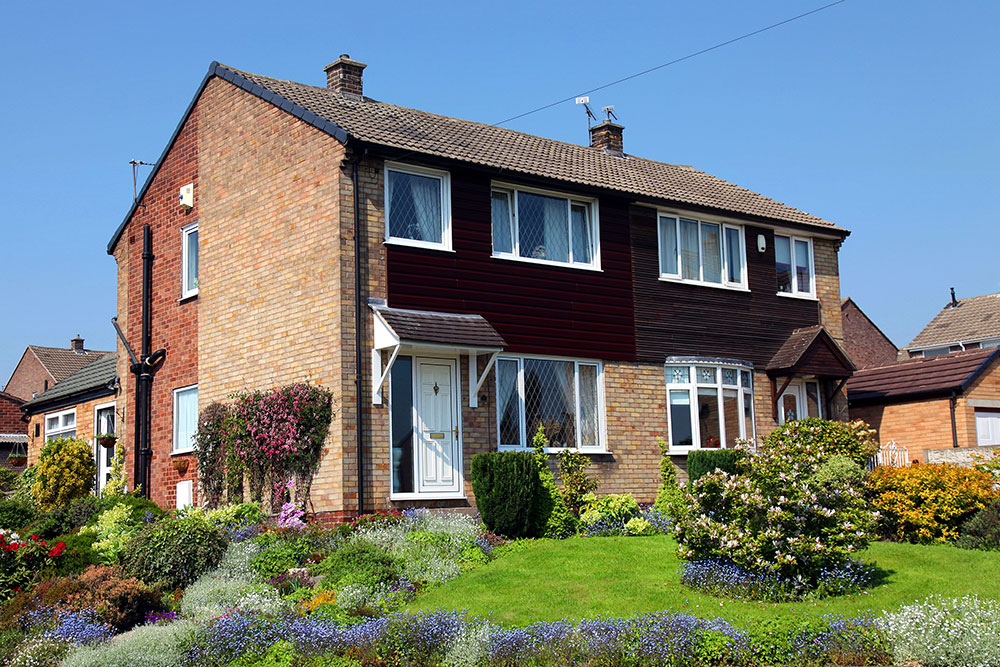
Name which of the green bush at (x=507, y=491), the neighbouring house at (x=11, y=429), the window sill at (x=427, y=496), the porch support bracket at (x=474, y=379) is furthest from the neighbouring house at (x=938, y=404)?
the neighbouring house at (x=11, y=429)

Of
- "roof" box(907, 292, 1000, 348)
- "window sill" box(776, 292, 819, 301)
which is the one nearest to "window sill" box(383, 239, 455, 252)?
"window sill" box(776, 292, 819, 301)

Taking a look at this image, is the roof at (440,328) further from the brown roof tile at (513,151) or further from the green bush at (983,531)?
the green bush at (983,531)

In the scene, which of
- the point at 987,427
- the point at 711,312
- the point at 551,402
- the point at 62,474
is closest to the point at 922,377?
the point at 987,427

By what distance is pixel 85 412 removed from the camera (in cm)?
2817

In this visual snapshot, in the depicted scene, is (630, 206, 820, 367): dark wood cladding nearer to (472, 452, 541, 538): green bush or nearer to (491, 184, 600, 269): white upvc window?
(491, 184, 600, 269): white upvc window

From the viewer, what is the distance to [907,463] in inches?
1025

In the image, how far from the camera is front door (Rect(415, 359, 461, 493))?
18.2 metres

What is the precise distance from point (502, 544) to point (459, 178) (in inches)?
272

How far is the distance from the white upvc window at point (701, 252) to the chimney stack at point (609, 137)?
5275 millimetres

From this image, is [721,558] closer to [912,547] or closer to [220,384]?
[912,547]

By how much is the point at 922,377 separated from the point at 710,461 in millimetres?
10764

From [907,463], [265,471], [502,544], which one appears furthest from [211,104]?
[907,463]

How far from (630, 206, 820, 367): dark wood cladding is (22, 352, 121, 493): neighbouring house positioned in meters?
12.4

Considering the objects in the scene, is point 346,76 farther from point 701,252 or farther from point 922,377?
point 922,377
